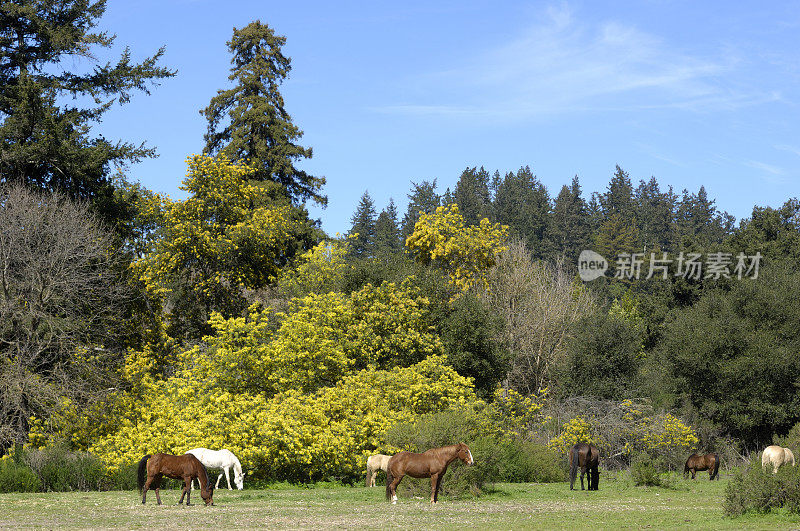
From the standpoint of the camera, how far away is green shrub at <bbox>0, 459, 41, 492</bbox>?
92.3ft

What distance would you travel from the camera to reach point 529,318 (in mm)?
51188

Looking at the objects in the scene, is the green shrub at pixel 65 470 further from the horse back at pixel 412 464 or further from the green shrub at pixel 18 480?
the horse back at pixel 412 464

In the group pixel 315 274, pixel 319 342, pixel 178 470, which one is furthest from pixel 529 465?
pixel 315 274

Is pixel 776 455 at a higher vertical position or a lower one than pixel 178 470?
higher

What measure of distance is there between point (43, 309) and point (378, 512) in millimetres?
23213

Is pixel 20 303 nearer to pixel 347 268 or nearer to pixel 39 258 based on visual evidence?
pixel 39 258

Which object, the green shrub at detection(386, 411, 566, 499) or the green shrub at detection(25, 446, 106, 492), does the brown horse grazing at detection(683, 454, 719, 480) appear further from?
the green shrub at detection(25, 446, 106, 492)

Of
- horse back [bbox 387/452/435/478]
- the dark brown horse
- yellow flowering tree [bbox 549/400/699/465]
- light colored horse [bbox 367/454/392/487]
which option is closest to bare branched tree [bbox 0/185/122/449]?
light colored horse [bbox 367/454/392/487]

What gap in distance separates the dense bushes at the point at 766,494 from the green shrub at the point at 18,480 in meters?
22.0

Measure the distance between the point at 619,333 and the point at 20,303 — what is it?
31.6 metres

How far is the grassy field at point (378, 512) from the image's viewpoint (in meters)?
16.6

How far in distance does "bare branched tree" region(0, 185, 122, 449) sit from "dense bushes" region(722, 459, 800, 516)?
2715cm

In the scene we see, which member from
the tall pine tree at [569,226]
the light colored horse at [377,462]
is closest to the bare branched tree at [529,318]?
the light colored horse at [377,462]

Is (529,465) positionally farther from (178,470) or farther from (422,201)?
(422,201)
